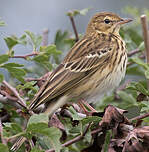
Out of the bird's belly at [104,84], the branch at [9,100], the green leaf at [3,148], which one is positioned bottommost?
the bird's belly at [104,84]

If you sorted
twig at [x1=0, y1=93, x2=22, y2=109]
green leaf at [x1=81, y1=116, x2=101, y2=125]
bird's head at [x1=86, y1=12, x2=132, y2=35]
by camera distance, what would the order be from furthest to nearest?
1. bird's head at [x1=86, y1=12, x2=132, y2=35]
2. twig at [x1=0, y1=93, x2=22, y2=109]
3. green leaf at [x1=81, y1=116, x2=101, y2=125]

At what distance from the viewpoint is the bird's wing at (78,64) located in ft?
10.8

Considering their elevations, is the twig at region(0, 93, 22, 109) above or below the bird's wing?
above

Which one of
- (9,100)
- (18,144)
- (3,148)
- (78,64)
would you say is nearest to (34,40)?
(78,64)

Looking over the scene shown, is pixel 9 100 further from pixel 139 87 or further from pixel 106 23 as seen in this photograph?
pixel 106 23

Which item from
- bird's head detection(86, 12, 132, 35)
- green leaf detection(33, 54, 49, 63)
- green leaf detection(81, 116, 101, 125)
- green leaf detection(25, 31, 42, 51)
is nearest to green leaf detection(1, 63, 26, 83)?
green leaf detection(33, 54, 49, 63)

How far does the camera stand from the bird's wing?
3281 millimetres

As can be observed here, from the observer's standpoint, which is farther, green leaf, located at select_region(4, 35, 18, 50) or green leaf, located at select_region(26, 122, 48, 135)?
green leaf, located at select_region(4, 35, 18, 50)

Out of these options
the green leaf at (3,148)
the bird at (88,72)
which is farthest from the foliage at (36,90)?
the bird at (88,72)

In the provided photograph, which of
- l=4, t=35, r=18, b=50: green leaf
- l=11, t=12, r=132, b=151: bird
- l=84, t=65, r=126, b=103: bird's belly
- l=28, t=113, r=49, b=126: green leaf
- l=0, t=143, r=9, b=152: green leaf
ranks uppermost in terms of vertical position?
l=4, t=35, r=18, b=50: green leaf

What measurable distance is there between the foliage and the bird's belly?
0.09m

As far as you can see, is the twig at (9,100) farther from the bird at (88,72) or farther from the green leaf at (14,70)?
the bird at (88,72)

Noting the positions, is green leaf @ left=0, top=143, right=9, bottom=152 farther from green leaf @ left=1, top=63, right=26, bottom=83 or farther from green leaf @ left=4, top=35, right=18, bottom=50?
green leaf @ left=4, top=35, right=18, bottom=50

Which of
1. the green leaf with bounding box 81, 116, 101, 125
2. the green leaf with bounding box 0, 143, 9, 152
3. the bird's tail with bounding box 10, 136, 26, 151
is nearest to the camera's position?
the green leaf with bounding box 0, 143, 9, 152
